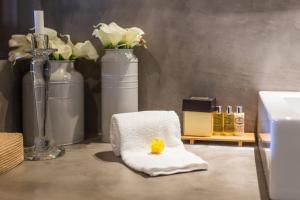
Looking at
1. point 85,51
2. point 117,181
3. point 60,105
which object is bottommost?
point 117,181

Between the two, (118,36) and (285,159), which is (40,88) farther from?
(285,159)

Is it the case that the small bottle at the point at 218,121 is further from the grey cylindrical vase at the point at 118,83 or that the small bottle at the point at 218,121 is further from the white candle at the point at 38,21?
the white candle at the point at 38,21

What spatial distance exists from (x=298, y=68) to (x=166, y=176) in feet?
2.20

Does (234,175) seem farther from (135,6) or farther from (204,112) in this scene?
(135,6)

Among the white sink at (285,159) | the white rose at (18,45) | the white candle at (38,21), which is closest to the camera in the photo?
the white sink at (285,159)

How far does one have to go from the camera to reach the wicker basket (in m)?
0.99

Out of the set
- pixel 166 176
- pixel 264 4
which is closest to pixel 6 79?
pixel 166 176

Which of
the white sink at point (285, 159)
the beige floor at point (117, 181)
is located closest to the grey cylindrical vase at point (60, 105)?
the beige floor at point (117, 181)

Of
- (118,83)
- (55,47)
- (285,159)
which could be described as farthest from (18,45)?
(285,159)

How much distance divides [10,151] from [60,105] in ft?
0.97

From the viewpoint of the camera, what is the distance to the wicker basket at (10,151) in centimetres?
99

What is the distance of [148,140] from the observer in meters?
1.17

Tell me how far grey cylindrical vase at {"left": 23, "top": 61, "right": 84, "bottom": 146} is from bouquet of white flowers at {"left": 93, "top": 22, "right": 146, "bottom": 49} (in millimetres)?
148

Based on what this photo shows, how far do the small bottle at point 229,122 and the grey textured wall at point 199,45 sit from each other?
7cm
